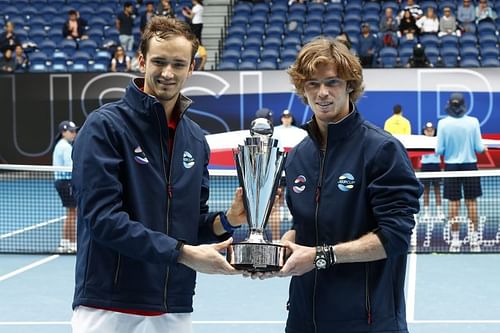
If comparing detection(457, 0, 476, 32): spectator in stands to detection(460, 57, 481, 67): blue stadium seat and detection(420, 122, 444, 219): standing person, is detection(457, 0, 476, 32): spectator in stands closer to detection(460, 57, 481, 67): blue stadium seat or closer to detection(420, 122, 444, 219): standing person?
detection(460, 57, 481, 67): blue stadium seat

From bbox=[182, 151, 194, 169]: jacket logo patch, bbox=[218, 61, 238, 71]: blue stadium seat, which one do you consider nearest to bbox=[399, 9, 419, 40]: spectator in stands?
bbox=[218, 61, 238, 71]: blue stadium seat

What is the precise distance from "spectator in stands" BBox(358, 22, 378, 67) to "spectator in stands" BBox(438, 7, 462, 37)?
68.8 inches

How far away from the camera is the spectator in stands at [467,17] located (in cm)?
2153

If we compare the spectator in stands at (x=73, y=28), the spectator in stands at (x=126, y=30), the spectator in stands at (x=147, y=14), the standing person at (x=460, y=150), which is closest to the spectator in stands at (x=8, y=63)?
the spectator in stands at (x=73, y=28)

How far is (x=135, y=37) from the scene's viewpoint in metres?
22.5

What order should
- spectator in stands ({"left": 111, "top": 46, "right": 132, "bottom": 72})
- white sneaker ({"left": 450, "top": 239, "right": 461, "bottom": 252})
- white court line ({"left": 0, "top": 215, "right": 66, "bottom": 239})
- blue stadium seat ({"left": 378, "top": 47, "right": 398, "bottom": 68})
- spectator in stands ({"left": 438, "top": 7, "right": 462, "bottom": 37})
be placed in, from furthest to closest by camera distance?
spectator in stands ({"left": 438, "top": 7, "right": 462, "bottom": 37}), spectator in stands ({"left": 111, "top": 46, "right": 132, "bottom": 72}), blue stadium seat ({"left": 378, "top": 47, "right": 398, "bottom": 68}), white court line ({"left": 0, "top": 215, "right": 66, "bottom": 239}), white sneaker ({"left": 450, "top": 239, "right": 461, "bottom": 252})

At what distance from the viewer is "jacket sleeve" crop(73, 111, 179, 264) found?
12.1 feet

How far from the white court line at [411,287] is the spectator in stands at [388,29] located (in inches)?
386

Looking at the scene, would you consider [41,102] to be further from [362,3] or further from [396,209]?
[396,209]

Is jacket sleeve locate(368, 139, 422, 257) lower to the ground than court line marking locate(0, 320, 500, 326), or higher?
higher

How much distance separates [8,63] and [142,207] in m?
17.9

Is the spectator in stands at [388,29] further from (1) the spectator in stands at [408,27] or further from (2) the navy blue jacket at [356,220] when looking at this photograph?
(2) the navy blue jacket at [356,220]

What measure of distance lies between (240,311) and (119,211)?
5.20 meters

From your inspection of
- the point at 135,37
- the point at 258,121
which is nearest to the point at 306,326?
the point at 258,121
